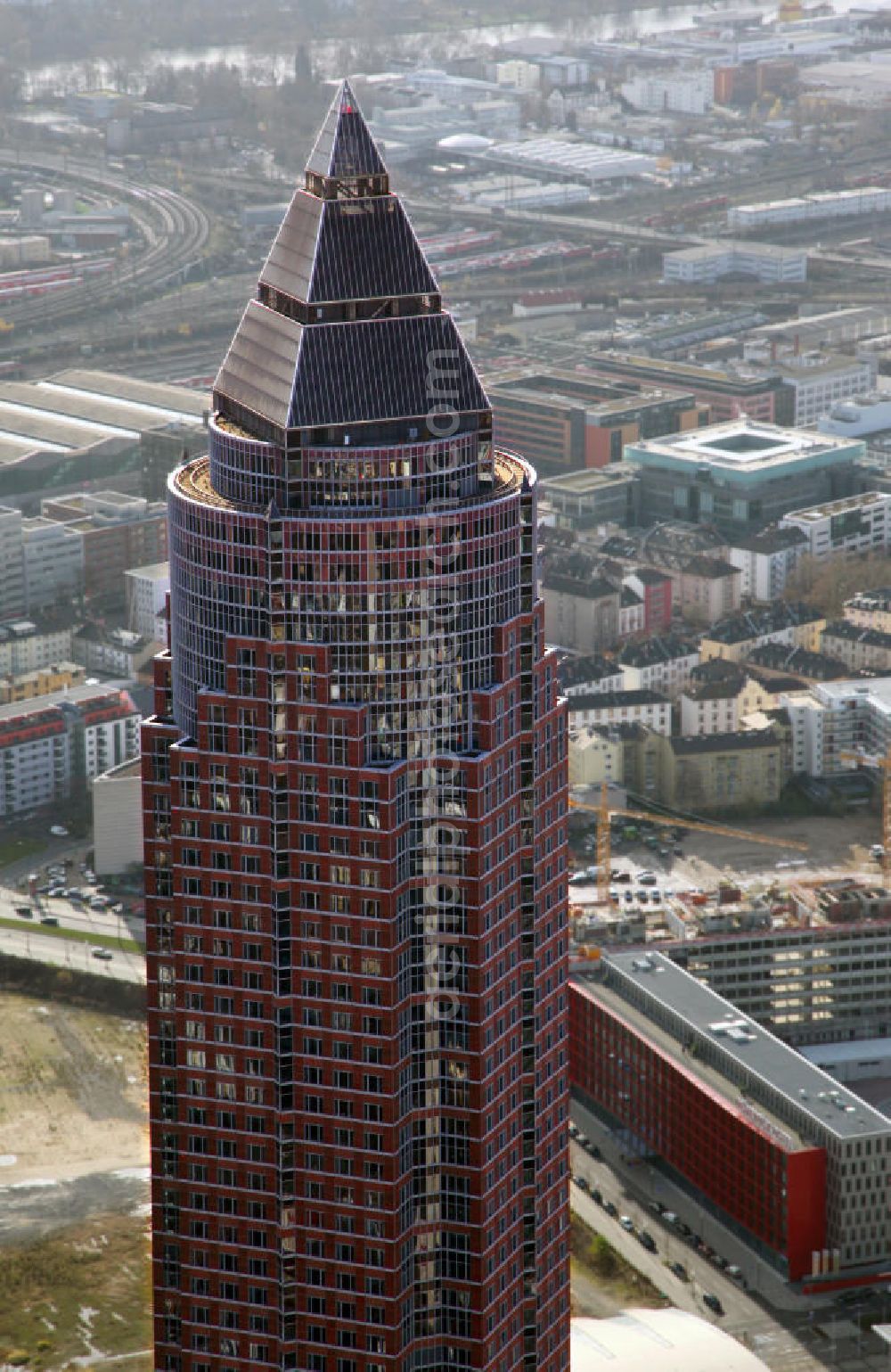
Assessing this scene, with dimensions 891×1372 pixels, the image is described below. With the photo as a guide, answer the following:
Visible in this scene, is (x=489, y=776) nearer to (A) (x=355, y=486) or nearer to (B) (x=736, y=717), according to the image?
(A) (x=355, y=486)

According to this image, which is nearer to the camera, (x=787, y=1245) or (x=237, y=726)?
(x=237, y=726)

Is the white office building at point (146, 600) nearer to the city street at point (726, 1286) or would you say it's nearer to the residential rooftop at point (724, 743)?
the residential rooftop at point (724, 743)

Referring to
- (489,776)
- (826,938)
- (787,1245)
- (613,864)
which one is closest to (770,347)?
(613,864)

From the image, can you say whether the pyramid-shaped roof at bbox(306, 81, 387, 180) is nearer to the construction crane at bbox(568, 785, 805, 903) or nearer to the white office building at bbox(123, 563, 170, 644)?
the construction crane at bbox(568, 785, 805, 903)

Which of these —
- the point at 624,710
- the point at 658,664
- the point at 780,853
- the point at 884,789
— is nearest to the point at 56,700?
the point at 624,710

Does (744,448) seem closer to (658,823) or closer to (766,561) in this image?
(766,561)

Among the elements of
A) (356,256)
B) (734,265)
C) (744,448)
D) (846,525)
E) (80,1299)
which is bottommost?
(80,1299)

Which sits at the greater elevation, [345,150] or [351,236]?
[345,150]

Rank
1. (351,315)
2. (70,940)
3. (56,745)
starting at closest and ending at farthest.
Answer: (351,315) → (70,940) → (56,745)

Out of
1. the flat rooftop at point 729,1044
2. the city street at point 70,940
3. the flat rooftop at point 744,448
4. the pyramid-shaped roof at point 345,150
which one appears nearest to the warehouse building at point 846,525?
the flat rooftop at point 744,448
